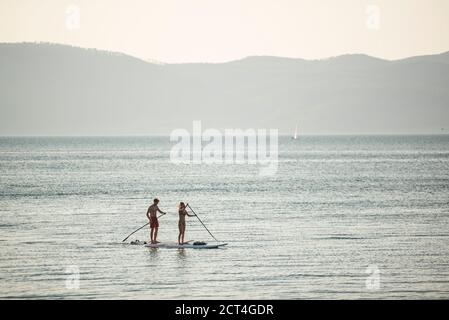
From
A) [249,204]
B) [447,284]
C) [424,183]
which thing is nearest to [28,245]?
[447,284]

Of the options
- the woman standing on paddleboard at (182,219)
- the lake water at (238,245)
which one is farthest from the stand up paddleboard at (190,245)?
the lake water at (238,245)

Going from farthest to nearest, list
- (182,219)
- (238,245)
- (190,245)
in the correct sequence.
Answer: (238,245) → (190,245) → (182,219)

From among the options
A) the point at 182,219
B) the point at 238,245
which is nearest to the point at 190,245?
the point at 182,219

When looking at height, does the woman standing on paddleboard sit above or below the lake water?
above

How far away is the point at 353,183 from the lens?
3061 inches

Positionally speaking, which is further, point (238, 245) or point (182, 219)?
point (238, 245)

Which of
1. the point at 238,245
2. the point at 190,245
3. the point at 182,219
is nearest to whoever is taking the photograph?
the point at 182,219

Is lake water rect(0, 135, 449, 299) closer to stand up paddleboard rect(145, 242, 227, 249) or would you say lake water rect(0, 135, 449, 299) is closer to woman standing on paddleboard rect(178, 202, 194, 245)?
stand up paddleboard rect(145, 242, 227, 249)

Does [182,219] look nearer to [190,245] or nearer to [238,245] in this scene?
[190,245]

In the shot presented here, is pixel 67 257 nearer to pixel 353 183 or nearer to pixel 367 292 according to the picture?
pixel 367 292

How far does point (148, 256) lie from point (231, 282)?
6.00 metres

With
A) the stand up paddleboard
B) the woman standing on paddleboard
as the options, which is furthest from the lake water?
the woman standing on paddleboard

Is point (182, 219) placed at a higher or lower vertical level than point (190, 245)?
higher

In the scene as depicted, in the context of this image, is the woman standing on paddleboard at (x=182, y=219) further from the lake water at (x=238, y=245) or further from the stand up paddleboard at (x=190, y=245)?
the lake water at (x=238, y=245)
